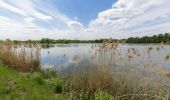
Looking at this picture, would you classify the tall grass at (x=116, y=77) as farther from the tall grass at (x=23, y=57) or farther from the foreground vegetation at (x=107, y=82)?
the tall grass at (x=23, y=57)

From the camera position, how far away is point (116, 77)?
573 centimetres

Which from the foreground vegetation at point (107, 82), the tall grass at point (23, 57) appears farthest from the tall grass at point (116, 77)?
the tall grass at point (23, 57)

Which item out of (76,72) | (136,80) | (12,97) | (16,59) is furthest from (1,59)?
(136,80)

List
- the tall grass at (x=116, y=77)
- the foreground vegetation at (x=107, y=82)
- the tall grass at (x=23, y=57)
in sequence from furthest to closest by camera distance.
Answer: the tall grass at (x=23, y=57), the tall grass at (x=116, y=77), the foreground vegetation at (x=107, y=82)

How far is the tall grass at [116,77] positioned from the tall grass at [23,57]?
160 inches

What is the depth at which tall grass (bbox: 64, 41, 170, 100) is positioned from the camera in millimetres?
5129

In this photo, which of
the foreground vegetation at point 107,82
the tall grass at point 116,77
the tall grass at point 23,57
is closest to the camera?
the foreground vegetation at point 107,82

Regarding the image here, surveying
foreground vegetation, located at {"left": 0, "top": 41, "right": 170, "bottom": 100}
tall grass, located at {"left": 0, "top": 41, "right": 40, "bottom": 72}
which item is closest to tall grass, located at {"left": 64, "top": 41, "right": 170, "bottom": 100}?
foreground vegetation, located at {"left": 0, "top": 41, "right": 170, "bottom": 100}

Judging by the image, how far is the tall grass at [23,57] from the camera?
31.6ft

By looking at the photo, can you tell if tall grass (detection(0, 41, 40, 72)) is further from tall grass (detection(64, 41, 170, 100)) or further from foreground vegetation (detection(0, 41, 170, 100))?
tall grass (detection(64, 41, 170, 100))

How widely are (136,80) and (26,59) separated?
19.5ft

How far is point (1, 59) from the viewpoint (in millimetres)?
11625

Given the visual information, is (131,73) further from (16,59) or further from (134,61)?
(16,59)

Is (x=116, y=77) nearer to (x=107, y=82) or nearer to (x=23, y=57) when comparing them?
(x=107, y=82)
